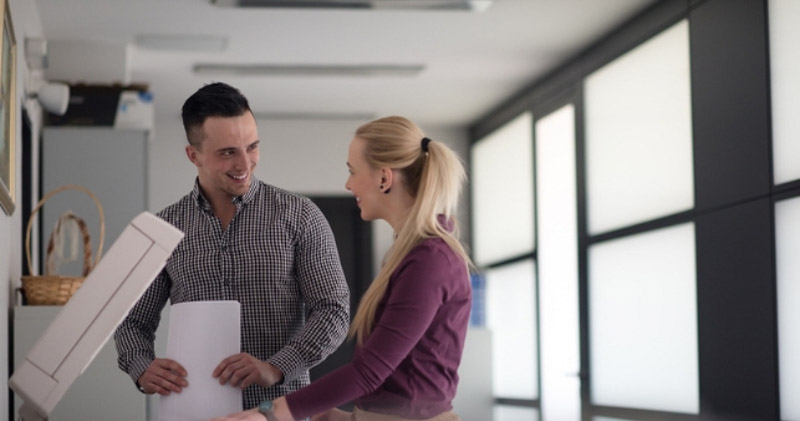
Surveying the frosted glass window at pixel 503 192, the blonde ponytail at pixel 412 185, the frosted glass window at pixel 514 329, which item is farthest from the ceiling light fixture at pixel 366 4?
the blonde ponytail at pixel 412 185

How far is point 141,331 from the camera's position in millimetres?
2262

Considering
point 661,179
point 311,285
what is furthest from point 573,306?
point 311,285

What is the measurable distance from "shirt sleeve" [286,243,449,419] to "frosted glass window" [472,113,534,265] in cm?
604

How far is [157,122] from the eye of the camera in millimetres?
8672

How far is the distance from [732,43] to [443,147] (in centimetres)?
331

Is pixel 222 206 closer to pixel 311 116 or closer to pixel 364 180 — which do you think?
pixel 364 180

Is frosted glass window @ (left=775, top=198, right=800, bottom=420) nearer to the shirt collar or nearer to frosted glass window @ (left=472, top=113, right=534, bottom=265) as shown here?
the shirt collar

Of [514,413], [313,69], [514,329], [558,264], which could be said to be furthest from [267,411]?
[514,329]

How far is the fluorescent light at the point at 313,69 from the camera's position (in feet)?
22.7

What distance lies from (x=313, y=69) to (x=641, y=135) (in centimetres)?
214

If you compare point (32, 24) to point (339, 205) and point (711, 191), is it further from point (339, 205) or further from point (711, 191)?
point (339, 205)

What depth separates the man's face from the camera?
215 cm

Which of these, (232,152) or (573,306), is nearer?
(232,152)

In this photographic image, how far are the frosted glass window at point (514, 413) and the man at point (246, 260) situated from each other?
17.9 ft
